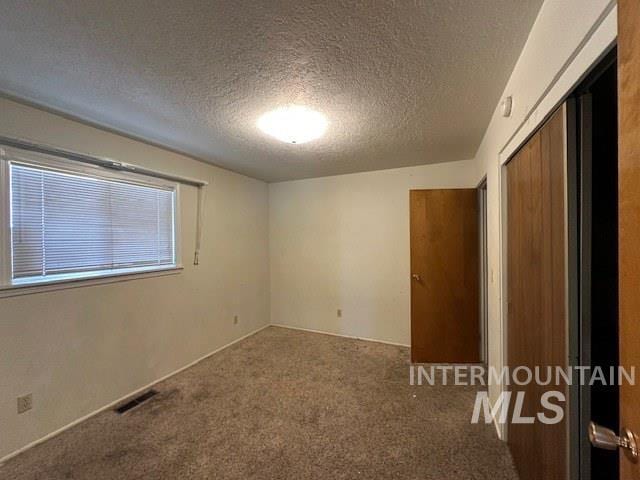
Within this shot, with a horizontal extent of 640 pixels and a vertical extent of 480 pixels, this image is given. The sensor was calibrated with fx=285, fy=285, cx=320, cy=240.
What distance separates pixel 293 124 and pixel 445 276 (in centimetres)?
217

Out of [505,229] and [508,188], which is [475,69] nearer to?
[508,188]

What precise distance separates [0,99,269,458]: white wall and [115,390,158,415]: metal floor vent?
116mm

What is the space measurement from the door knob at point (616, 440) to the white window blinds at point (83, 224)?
9.43 ft

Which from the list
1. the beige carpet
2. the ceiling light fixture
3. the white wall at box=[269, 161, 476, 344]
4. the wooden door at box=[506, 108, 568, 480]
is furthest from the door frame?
the ceiling light fixture

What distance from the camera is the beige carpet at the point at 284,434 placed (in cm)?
167

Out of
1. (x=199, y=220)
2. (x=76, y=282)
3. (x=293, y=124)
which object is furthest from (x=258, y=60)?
(x=199, y=220)

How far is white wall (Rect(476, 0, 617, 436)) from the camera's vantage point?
31.0 inches

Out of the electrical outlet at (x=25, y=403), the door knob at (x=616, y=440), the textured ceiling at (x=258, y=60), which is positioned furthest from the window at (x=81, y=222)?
the door knob at (x=616, y=440)

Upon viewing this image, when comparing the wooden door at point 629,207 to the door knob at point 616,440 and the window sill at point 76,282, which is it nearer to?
the door knob at point 616,440

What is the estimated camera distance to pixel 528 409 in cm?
144

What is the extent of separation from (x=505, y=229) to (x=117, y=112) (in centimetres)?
273

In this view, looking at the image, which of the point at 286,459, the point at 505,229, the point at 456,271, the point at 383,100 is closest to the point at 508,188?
the point at 505,229

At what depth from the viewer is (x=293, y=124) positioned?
7.09ft

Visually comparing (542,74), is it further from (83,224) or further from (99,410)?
(99,410)
